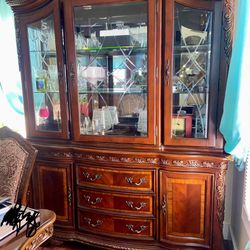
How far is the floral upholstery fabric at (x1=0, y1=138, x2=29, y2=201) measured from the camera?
1371 mm

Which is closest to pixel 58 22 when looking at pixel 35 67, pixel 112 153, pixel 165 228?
pixel 35 67

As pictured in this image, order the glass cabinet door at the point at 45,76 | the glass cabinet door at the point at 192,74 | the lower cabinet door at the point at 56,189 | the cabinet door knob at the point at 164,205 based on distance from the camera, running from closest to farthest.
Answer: the glass cabinet door at the point at 192,74 → the cabinet door knob at the point at 164,205 → the glass cabinet door at the point at 45,76 → the lower cabinet door at the point at 56,189

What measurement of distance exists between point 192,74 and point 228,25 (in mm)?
367

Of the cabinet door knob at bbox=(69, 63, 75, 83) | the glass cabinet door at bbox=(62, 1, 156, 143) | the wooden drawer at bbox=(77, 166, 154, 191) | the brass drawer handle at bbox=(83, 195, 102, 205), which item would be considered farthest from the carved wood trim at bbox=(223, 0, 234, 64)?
the brass drawer handle at bbox=(83, 195, 102, 205)

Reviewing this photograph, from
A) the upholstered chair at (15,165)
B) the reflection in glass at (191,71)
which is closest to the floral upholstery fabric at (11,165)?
the upholstered chair at (15,165)

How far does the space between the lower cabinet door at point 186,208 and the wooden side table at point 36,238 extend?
2.88ft

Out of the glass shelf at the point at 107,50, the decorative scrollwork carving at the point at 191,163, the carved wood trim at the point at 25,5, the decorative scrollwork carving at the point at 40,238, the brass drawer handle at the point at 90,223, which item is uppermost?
the carved wood trim at the point at 25,5

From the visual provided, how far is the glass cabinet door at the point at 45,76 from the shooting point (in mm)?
1885

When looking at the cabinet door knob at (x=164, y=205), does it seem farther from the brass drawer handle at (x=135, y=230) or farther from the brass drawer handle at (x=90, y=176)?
the brass drawer handle at (x=90, y=176)

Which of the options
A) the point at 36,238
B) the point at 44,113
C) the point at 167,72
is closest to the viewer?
the point at 36,238

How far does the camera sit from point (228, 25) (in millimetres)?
1480

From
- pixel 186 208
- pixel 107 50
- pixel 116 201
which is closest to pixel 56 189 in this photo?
pixel 116 201

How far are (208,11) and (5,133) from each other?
4.65 feet

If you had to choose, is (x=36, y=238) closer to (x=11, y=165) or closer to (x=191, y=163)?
(x=11, y=165)
